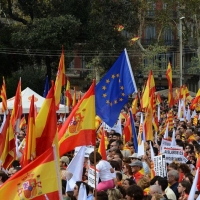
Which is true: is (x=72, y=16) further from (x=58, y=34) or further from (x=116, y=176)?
(x=116, y=176)

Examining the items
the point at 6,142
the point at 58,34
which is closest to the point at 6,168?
the point at 6,142

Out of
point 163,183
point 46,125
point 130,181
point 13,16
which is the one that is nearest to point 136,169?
point 130,181

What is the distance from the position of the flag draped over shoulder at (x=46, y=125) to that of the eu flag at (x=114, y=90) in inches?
131

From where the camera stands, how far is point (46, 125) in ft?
30.9

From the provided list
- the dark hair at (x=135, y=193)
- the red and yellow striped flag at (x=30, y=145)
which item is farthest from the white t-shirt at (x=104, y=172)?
the dark hair at (x=135, y=193)

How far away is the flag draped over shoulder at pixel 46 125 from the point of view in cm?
912

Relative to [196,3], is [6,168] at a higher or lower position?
lower

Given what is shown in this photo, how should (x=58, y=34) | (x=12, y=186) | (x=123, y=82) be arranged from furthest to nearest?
(x=58, y=34)
(x=123, y=82)
(x=12, y=186)

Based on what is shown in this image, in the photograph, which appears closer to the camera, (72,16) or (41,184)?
(41,184)

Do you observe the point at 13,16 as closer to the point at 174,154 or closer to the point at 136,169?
the point at 174,154

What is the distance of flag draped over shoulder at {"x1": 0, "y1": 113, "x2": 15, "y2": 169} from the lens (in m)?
13.0

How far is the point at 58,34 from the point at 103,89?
77.6 ft

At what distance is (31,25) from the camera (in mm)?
37344

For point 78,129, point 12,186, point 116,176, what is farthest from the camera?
point 116,176
